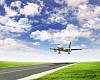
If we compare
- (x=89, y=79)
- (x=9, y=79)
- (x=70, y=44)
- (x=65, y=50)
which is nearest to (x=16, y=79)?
(x=9, y=79)

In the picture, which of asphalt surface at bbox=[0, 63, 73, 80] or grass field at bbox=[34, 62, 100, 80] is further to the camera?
asphalt surface at bbox=[0, 63, 73, 80]

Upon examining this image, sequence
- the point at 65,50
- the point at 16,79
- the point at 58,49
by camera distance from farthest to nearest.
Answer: the point at 65,50
the point at 58,49
the point at 16,79

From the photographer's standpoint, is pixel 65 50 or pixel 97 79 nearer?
pixel 97 79

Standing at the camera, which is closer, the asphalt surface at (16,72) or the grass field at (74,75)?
the grass field at (74,75)

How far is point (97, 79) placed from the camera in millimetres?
20500

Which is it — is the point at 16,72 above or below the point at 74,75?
above

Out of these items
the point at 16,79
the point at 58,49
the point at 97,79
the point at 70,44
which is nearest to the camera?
the point at 97,79

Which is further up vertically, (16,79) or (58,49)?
(58,49)

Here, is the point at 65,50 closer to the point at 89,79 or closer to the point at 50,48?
the point at 50,48

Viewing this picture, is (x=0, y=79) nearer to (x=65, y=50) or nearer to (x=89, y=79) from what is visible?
(x=89, y=79)

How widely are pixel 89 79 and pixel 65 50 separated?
8154 centimetres

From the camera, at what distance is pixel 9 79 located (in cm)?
2155

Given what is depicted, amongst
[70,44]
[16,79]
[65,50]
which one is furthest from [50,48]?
[16,79]

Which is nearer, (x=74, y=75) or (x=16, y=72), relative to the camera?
(x=74, y=75)
